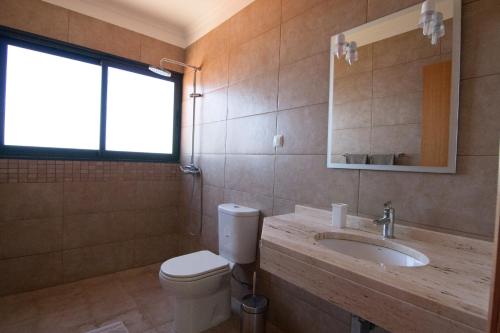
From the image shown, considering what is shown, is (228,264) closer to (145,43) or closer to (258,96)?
(258,96)

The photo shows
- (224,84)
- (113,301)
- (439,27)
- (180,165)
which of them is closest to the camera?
(439,27)

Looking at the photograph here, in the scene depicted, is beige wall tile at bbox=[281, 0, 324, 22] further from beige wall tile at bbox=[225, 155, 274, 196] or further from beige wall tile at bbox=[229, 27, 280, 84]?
beige wall tile at bbox=[225, 155, 274, 196]

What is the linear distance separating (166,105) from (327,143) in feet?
6.82

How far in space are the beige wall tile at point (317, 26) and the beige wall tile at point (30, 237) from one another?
2346 millimetres

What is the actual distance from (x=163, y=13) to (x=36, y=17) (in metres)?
1.01

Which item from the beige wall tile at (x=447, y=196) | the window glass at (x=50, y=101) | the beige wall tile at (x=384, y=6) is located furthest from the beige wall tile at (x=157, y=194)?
the beige wall tile at (x=384, y=6)

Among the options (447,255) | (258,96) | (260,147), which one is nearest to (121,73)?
(258,96)

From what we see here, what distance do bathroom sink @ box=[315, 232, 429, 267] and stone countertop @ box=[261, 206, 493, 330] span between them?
3 centimetres

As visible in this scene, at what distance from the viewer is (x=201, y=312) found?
1740mm

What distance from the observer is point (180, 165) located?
2898 millimetres

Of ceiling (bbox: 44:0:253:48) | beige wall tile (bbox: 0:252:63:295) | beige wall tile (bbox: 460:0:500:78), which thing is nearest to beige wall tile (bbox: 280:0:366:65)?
beige wall tile (bbox: 460:0:500:78)

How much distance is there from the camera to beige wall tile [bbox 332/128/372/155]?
132 cm

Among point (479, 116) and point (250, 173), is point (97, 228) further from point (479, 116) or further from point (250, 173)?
point (479, 116)

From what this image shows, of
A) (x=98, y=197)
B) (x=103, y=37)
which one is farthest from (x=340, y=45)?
(x=98, y=197)
